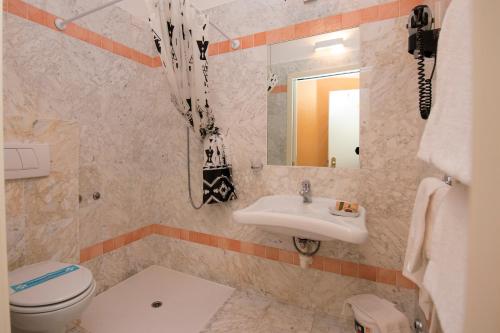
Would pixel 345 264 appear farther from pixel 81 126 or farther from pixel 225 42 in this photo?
pixel 81 126

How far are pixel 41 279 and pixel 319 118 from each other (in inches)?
70.4

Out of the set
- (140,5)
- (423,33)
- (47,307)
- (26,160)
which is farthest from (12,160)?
(423,33)

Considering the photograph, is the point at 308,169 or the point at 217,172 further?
the point at 217,172

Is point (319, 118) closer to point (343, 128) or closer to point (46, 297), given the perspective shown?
point (343, 128)

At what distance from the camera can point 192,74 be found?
1.62m

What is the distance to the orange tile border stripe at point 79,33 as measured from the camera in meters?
1.34

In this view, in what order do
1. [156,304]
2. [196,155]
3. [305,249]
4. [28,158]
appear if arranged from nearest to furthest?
[28,158] → [305,249] → [156,304] → [196,155]

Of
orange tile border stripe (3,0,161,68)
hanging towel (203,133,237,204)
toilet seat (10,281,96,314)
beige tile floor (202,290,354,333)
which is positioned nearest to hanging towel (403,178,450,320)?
beige tile floor (202,290,354,333)

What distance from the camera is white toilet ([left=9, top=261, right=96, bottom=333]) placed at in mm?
1045

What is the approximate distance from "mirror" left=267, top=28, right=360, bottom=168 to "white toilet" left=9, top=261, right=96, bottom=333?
131 centimetres

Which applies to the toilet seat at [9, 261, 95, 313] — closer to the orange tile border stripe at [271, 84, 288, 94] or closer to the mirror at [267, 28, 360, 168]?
the mirror at [267, 28, 360, 168]

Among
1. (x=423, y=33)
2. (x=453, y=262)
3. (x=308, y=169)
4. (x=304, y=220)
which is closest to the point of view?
(x=453, y=262)

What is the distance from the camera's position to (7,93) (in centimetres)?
130

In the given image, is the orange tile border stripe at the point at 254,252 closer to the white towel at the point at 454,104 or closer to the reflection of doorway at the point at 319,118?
the reflection of doorway at the point at 319,118
